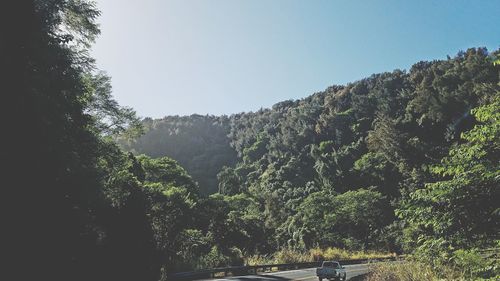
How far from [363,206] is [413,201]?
5504 centimetres

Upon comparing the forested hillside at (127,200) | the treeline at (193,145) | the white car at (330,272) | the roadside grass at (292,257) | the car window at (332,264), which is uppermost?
the treeline at (193,145)

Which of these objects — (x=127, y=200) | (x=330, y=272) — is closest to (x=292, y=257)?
(x=330, y=272)

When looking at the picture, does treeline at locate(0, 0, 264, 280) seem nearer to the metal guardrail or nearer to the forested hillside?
the forested hillside

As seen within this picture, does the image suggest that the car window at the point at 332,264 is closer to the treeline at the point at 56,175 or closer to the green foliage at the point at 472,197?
the treeline at the point at 56,175

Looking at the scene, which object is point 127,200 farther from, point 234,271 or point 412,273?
point 234,271

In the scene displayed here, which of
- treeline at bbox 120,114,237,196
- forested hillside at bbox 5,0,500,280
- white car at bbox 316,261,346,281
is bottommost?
white car at bbox 316,261,346,281

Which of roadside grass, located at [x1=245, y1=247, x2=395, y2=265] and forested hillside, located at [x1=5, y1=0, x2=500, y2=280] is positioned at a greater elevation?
forested hillside, located at [x1=5, y1=0, x2=500, y2=280]

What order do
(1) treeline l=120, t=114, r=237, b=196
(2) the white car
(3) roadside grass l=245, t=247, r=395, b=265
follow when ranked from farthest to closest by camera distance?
(1) treeline l=120, t=114, r=237, b=196 → (3) roadside grass l=245, t=247, r=395, b=265 → (2) the white car

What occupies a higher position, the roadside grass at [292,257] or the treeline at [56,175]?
the treeline at [56,175]

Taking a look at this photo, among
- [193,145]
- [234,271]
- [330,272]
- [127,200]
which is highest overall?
[193,145]

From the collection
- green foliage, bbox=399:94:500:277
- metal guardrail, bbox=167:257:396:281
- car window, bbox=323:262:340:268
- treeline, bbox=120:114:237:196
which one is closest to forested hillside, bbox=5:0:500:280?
green foliage, bbox=399:94:500:277

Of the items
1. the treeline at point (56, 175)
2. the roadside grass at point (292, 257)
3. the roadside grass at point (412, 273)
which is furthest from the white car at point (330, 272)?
the treeline at point (56, 175)

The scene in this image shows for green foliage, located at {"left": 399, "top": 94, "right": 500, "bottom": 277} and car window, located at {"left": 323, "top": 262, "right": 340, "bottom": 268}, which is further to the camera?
car window, located at {"left": 323, "top": 262, "right": 340, "bottom": 268}

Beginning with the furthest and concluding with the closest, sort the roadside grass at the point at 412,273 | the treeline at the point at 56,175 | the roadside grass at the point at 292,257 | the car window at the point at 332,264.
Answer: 1. the roadside grass at the point at 292,257
2. the car window at the point at 332,264
3. the roadside grass at the point at 412,273
4. the treeline at the point at 56,175
